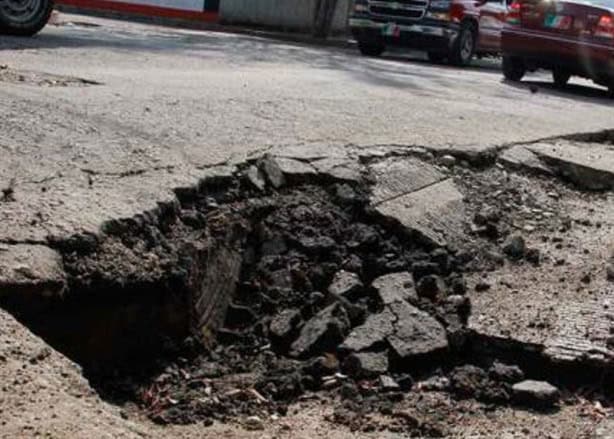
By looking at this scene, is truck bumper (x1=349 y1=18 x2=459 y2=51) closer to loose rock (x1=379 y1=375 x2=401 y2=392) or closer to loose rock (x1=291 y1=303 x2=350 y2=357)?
loose rock (x1=291 y1=303 x2=350 y2=357)

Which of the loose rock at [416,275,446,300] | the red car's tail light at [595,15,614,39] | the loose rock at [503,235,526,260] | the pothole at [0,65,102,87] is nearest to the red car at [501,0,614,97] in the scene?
the red car's tail light at [595,15,614,39]

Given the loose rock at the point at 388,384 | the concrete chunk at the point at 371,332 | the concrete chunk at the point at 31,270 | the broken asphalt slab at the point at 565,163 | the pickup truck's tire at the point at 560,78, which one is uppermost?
the pickup truck's tire at the point at 560,78

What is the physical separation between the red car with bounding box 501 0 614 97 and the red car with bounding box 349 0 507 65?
3.50 meters

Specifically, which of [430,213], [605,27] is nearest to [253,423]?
[430,213]

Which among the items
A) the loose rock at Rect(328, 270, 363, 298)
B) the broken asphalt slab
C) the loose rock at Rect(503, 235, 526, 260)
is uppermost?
the broken asphalt slab

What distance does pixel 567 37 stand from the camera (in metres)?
12.9

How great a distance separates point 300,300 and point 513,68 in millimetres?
10378

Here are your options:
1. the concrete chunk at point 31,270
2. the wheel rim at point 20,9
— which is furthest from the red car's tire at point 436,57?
the concrete chunk at point 31,270

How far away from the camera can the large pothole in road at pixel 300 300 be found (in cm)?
371

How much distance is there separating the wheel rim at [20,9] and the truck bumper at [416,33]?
749 centimetres

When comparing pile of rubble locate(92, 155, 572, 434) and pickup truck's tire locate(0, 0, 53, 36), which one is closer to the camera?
pile of rubble locate(92, 155, 572, 434)

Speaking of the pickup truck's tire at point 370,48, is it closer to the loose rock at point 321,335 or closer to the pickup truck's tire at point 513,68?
the pickup truck's tire at point 513,68

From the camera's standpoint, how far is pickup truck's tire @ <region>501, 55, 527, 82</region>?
13.9 metres

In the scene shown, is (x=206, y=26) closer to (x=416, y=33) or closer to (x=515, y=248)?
(x=416, y=33)
